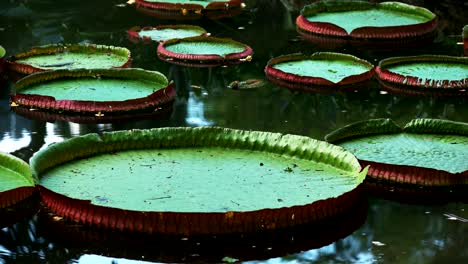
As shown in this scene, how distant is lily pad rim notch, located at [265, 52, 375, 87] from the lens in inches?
226

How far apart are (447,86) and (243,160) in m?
2.17

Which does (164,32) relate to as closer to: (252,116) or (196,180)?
(252,116)

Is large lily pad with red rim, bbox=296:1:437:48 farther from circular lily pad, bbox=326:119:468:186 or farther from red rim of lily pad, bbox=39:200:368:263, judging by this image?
red rim of lily pad, bbox=39:200:368:263

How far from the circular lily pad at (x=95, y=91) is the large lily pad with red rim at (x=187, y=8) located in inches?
98.0

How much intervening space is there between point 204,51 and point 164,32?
0.77 meters

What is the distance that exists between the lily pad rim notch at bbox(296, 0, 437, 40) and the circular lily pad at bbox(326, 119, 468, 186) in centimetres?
267

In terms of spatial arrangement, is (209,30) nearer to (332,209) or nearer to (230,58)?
(230,58)

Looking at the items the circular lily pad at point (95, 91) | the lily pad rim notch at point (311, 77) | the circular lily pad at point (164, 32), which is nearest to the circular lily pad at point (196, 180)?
the circular lily pad at point (95, 91)

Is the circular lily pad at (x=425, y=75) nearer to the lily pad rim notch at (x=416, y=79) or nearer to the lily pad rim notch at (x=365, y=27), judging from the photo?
the lily pad rim notch at (x=416, y=79)

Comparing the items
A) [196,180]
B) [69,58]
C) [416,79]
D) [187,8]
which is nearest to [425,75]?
[416,79]

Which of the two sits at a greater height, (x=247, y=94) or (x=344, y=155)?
(x=344, y=155)

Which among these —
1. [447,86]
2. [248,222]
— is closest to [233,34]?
[447,86]

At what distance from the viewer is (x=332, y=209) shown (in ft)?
11.8

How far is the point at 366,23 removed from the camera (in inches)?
291
